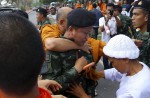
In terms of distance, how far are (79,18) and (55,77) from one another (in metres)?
0.45

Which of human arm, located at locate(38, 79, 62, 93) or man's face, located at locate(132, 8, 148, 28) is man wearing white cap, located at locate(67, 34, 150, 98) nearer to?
human arm, located at locate(38, 79, 62, 93)

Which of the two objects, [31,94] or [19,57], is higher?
[19,57]

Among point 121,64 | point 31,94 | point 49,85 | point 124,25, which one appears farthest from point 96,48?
point 124,25

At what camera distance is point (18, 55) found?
3.92 feet

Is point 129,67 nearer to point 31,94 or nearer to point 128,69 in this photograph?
point 128,69

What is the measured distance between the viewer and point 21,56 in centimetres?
120

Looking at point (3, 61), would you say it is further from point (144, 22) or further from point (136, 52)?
point (144, 22)

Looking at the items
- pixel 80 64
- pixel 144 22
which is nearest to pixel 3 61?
pixel 80 64

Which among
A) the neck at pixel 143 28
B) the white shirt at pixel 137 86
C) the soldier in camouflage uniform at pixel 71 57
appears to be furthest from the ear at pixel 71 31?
the neck at pixel 143 28

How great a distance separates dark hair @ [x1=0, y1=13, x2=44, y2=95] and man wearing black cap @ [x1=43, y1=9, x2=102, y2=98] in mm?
888

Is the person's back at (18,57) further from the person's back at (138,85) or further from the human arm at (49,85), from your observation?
the person's back at (138,85)

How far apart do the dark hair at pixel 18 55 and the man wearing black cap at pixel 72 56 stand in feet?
2.91

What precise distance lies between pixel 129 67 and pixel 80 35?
439 mm

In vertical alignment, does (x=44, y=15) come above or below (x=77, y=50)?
below
